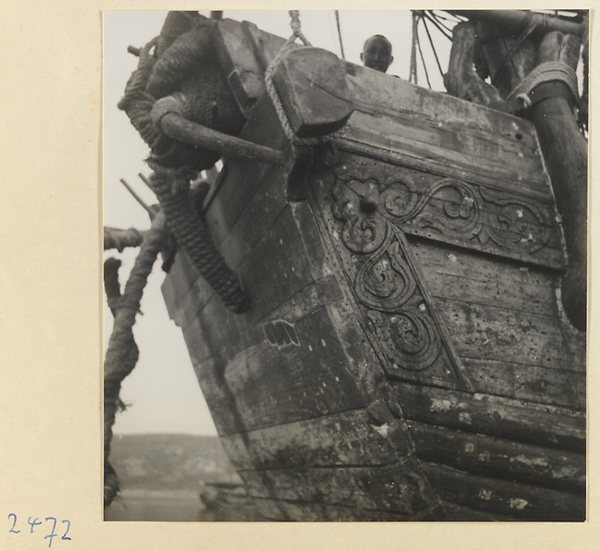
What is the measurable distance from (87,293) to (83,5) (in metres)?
1.01

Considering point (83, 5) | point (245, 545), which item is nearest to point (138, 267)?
point (83, 5)

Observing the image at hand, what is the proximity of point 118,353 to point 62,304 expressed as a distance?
27cm

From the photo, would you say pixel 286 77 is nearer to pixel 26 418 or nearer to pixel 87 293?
pixel 87 293

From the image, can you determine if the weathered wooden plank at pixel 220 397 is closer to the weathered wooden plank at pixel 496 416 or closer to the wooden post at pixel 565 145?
the weathered wooden plank at pixel 496 416

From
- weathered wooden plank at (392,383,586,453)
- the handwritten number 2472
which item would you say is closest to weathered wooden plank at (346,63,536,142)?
weathered wooden plank at (392,383,586,453)

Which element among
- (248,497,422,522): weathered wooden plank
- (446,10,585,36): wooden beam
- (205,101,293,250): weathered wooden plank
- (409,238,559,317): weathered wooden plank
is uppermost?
(446,10,585,36): wooden beam

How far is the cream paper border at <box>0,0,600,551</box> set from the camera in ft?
7.52

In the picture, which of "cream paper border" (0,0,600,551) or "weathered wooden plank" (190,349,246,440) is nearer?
"cream paper border" (0,0,600,551)

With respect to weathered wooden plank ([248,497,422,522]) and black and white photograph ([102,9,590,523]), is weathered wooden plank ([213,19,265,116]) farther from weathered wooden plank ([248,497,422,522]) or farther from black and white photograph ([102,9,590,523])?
weathered wooden plank ([248,497,422,522])

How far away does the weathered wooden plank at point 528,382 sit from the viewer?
226cm

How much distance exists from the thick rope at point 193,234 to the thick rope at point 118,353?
0.23m

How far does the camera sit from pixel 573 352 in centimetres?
241

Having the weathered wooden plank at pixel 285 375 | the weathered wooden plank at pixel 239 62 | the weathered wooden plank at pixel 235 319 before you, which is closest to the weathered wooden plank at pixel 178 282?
the weathered wooden plank at pixel 235 319

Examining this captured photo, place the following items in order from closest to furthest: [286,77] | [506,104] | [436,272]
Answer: [286,77] < [436,272] < [506,104]
